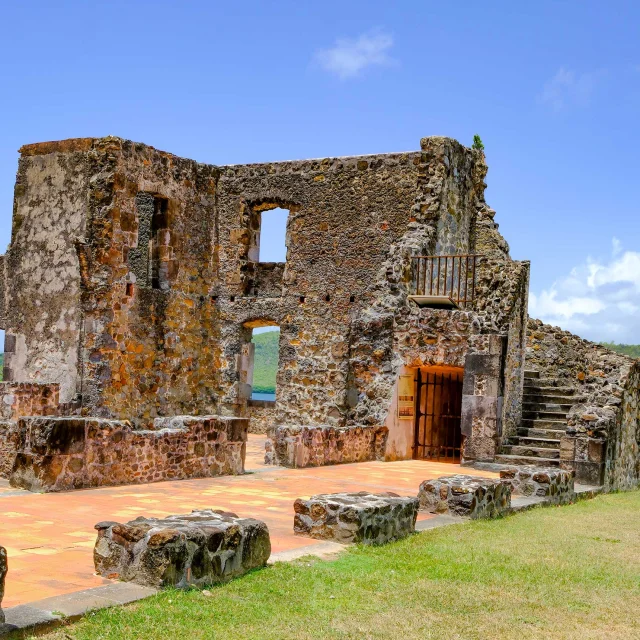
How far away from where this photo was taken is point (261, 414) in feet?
65.5

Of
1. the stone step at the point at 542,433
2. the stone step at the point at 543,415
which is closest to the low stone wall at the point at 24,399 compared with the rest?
the stone step at the point at 542,433

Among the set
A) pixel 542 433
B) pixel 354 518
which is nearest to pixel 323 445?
pixel 542 433

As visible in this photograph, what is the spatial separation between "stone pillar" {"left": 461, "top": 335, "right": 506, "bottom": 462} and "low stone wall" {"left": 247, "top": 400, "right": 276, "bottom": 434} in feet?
19.6

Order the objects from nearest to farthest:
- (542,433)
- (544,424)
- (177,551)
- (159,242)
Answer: (177,551) < (542,433) < (544,424) < (159,242)

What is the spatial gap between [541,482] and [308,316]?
323 inches

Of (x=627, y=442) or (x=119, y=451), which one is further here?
(x=627, y=442)

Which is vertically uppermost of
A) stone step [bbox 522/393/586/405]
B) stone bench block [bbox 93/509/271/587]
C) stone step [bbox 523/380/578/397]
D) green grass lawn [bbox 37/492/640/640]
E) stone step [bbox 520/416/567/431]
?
stone step [bbox 523/380/578/397]

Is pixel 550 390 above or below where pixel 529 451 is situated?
above

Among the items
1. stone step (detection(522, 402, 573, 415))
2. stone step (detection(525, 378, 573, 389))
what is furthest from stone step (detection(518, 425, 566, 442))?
A: stone step (detection(525, 378, 573, 389))

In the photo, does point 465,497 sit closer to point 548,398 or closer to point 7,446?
point 7,446

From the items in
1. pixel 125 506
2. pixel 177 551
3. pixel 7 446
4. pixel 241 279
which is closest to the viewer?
pixel 177 551

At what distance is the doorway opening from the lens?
16.3 meters

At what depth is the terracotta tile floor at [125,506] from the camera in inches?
227

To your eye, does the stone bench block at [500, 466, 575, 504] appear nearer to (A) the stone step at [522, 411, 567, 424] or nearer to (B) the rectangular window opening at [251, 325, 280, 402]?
(A) the stone step at [522, 411, 567, 424]
